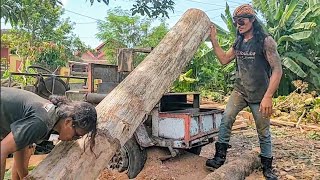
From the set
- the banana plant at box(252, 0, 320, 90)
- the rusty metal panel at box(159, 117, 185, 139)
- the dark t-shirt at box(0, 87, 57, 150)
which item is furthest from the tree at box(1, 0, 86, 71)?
the dark t-shirt at box(0, 87, 57, 150)

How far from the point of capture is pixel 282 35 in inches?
512

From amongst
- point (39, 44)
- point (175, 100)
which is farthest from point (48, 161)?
point (39, 44)

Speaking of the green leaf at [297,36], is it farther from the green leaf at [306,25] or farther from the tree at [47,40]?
the tree at [47,40]

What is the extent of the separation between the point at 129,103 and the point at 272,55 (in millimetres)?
1670

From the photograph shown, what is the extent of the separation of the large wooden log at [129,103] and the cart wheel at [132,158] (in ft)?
3.85

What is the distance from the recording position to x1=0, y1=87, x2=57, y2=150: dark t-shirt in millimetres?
2059

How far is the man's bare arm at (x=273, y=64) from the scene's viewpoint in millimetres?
3570

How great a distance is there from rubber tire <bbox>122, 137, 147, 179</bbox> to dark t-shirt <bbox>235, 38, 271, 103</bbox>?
61.9 inches

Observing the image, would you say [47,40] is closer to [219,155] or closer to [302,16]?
[302,16]

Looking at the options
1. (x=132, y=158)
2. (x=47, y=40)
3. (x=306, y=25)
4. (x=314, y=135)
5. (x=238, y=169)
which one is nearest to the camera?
(x=238, y=169)

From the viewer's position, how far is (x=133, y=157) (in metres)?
4.49

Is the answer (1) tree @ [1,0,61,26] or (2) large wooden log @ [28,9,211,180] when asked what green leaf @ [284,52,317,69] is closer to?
(2) large wooden log @ [28,9,211,180]

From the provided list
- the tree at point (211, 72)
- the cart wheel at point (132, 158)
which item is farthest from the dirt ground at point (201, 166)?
the tree at point (211, 72)

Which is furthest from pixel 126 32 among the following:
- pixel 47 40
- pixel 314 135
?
pixel 314 135
